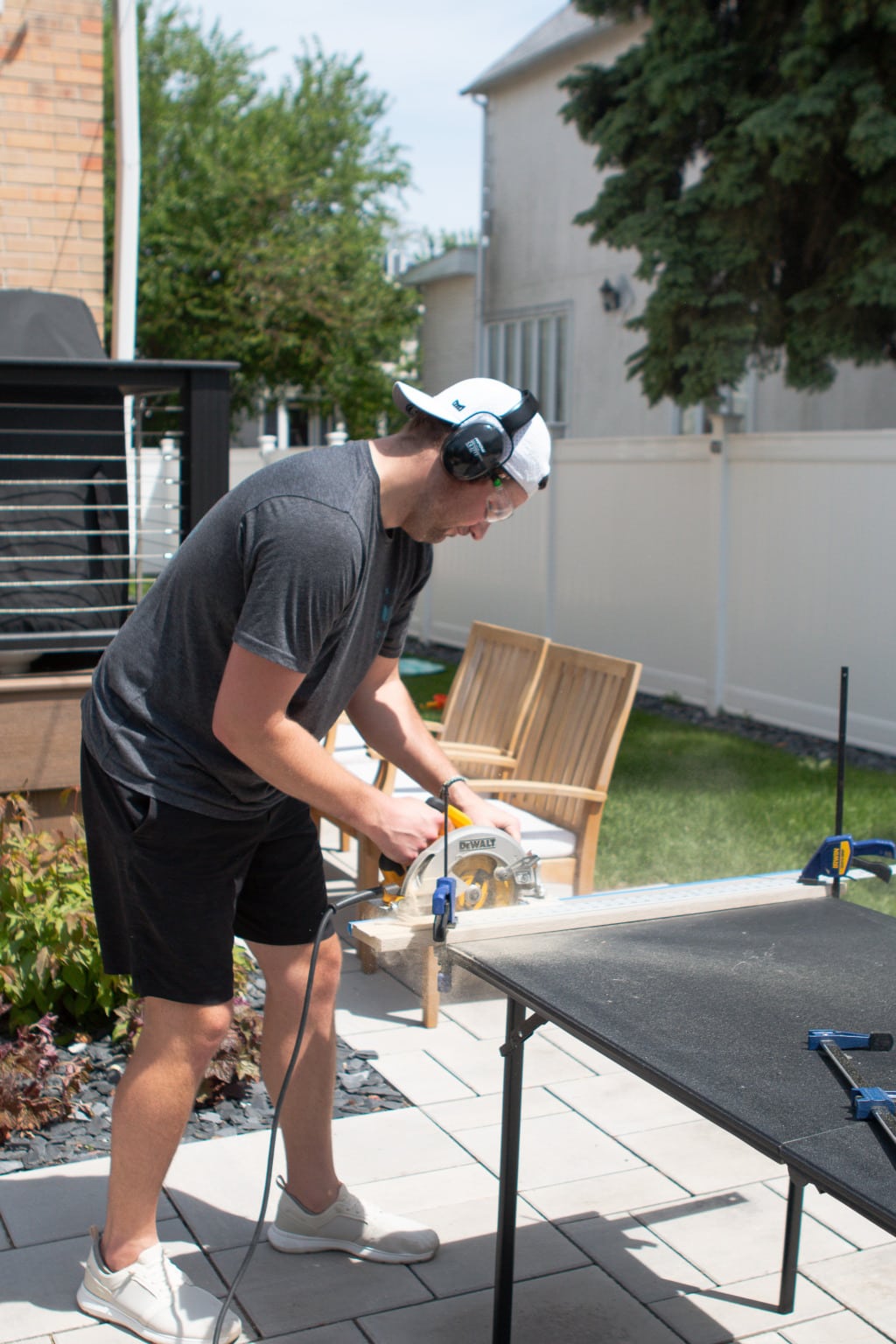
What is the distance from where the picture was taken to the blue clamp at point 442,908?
243 centimetres

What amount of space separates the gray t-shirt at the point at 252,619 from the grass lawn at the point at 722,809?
3221 millimetres

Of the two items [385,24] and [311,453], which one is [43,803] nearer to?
[311,453]

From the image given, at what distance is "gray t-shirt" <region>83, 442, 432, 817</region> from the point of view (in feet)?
7.52

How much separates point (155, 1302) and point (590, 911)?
3.89ft

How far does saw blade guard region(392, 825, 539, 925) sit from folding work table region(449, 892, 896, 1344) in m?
0.12

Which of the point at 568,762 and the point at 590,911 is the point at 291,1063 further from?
the point at 568,762

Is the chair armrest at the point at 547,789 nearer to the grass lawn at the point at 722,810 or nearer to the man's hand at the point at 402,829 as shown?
the grass lawn at the point at 722,810

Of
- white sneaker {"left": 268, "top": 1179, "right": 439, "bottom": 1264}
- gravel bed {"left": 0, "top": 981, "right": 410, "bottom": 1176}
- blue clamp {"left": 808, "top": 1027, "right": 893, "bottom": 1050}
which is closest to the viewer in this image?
blue clamp {"left": 808, "top": 1027, "right": 893, "bottom": 1050}

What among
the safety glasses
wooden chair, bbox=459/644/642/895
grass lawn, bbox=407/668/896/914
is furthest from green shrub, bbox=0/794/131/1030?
grass lawn, bbox=407/668/896/914

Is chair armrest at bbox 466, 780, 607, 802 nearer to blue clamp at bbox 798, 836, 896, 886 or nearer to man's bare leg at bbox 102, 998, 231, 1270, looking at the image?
blue clamp at bbox 798, 836, 896, 886

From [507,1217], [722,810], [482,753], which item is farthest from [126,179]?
[507,1217]

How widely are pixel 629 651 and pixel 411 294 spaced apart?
2141 centimetres

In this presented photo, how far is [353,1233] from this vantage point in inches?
119

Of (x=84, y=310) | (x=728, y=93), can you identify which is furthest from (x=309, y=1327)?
(x=728, y=93)
